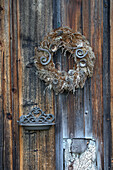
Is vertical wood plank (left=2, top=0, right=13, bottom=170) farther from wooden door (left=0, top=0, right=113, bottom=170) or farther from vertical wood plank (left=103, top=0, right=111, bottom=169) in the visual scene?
vertical wood plank (left=103, top=0, right=111, bottom=169)

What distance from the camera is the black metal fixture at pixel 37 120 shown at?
1.66m

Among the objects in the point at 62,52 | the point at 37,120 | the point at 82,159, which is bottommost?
the point at 82,159

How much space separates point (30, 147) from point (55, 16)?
1117mm

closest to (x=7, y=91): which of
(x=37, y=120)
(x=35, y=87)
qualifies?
(x=35, y=87)

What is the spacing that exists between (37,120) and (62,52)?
602 mm

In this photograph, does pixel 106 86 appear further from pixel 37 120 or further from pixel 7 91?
pixel 7 91

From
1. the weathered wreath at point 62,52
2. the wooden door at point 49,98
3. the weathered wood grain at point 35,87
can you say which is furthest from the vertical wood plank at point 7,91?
the weathered wreath at point 62,52

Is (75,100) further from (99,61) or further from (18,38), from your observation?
(18,38)

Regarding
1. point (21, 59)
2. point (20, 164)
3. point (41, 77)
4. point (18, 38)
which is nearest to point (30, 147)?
point (20, 164)

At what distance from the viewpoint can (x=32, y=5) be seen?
1715mm

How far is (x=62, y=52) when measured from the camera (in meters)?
1.70

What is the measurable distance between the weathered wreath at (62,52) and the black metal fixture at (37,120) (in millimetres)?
223

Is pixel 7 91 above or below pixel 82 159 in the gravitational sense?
above

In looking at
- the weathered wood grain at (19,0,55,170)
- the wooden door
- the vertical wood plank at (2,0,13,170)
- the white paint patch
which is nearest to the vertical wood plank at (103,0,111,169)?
the wooden door
